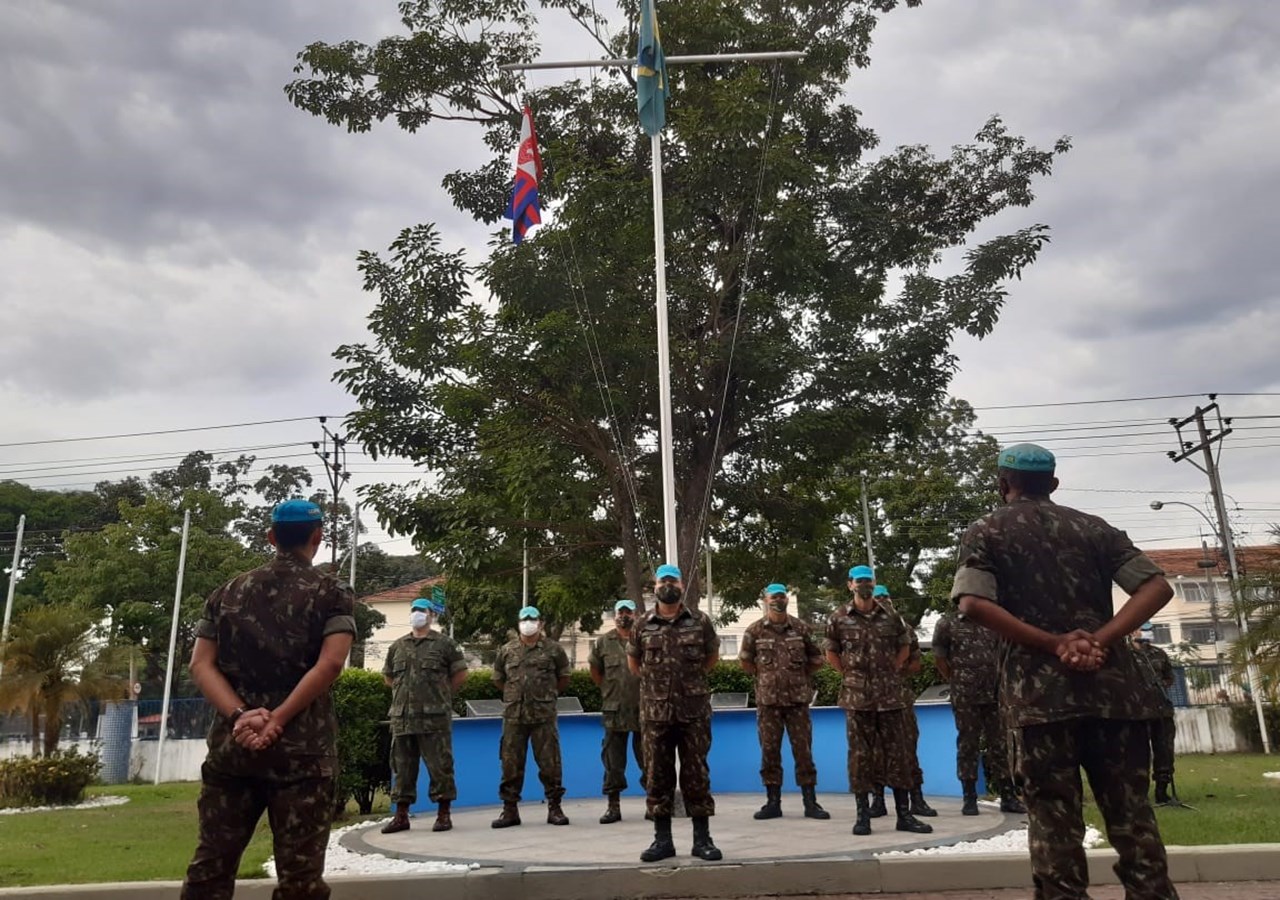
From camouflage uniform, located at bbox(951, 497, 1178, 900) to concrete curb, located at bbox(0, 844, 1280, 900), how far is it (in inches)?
93.3

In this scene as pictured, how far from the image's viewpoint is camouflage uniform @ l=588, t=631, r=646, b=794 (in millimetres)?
10045

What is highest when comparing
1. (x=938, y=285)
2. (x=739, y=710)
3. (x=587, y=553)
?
(x=938, y=285)

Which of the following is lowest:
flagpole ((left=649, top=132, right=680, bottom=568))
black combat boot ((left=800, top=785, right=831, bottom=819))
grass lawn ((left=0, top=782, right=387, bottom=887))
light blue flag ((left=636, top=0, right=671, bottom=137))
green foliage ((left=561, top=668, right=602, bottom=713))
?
grass lawn ((left=0, top=782, right=387, bottom=887))

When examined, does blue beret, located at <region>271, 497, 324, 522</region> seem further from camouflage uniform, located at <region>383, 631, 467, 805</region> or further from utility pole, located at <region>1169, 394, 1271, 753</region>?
utility pole, located at <region>1169, 394, 1271, 753</region>

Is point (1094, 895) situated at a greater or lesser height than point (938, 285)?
lesser

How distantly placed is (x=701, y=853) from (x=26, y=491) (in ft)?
223

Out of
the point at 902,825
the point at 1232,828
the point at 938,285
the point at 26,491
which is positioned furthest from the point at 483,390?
the point at 26,491

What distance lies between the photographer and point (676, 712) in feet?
22.1

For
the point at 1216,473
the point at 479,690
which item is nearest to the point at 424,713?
the point at 479,690

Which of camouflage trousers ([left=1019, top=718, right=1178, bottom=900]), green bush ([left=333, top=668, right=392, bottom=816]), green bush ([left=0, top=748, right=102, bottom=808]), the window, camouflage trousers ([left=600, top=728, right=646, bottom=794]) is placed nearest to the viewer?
camouflage trousers ([left=1019, top=718, right=1178, bottom=900])

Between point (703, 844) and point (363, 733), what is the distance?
5786 millimetres

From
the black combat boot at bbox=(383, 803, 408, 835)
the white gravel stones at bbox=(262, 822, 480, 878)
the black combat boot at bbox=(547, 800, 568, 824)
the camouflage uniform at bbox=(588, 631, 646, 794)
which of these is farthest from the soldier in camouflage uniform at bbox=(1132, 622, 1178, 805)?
the black combat boot at bbox=(383, 803, 408, 835)

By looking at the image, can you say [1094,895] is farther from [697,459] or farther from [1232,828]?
[697,459]

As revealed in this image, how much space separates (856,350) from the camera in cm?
1498
